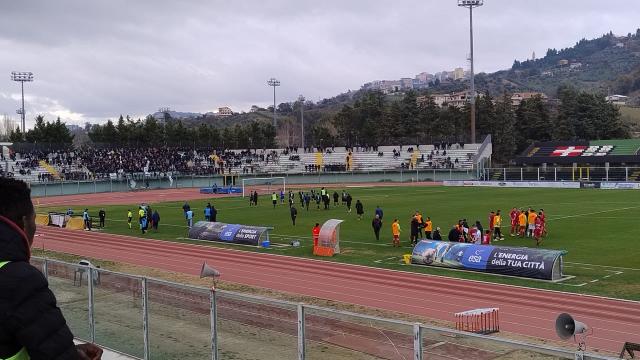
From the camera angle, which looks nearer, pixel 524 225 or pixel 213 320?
pixel 213 320

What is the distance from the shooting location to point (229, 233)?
30641 millimetres

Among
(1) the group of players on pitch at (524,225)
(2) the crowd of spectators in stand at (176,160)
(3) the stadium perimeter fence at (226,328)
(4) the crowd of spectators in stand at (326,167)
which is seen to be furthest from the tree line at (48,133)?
(3) the stadium perimeter fence at (226,328)

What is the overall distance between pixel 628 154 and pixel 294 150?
4765 cm

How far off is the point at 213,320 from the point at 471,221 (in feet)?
98.0

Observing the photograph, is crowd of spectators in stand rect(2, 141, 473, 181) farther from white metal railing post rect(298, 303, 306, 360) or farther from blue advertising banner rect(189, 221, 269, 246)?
white metal railing post rect(298, 303, 306, 360)

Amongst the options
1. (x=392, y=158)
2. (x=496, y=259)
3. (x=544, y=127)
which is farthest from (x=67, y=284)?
(x=544, y=127)

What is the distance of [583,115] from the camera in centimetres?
9731

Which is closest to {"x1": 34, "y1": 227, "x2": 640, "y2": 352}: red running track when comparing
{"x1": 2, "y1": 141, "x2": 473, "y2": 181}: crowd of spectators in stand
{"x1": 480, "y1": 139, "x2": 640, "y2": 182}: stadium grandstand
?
{"x1": 480, "y1": 139, "x2": 640, "y2": 182}: stadium grandstand

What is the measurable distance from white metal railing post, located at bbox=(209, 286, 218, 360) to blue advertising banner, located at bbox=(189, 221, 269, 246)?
825 inches

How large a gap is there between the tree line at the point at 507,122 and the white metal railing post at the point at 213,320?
84.3 meters

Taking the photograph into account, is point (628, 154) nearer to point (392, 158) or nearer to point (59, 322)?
point (392, 158)

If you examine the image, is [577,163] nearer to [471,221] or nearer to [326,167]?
[326,167]

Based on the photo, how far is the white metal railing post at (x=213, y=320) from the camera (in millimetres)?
7871

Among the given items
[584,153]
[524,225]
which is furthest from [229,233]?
[584,153]
